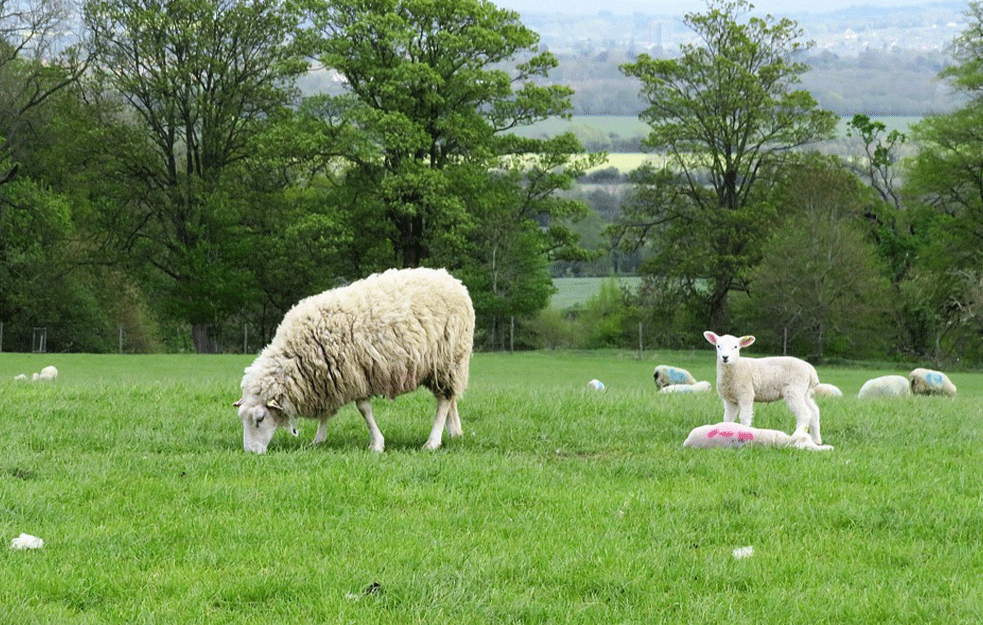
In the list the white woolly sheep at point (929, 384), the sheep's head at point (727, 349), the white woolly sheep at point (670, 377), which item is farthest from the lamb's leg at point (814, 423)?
the white woolly sheep at point (670, 377)

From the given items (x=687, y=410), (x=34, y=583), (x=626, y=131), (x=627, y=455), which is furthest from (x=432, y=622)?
(x=626, y=131)

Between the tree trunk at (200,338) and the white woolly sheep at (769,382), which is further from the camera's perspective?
the tree trunk at (200,338)

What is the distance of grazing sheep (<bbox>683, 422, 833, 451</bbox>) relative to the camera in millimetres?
10445

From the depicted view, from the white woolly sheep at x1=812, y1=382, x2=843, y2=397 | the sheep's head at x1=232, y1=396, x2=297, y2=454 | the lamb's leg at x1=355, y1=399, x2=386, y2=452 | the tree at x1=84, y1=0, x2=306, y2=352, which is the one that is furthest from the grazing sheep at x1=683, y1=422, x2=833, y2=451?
the tree at x1=84, y1=0, x2=306, y2=352

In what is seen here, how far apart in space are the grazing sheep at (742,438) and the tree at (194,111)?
4090cm

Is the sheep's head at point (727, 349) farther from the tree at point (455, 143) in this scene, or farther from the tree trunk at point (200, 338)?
the tree trunk at point (200, 338)

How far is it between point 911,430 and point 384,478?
22.2 feet

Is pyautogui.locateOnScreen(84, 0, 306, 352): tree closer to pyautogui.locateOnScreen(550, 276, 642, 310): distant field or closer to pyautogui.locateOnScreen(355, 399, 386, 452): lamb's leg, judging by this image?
pyautogui.locateOnScreen(550, 276, 642, 310): distant field

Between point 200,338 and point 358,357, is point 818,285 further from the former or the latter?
point 358,357

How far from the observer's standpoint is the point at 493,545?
6586 mm

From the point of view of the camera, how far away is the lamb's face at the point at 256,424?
33.7 ft

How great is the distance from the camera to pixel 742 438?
1051 cm

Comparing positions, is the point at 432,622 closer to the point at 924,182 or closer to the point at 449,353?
the point at 449,353

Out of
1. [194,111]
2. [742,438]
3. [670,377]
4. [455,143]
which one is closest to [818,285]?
[455,143]
